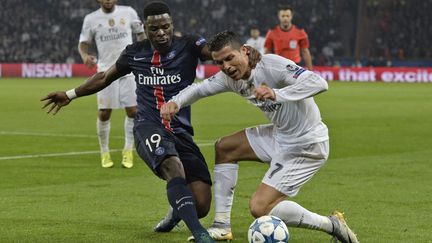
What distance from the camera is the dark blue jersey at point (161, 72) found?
8195 millimetres

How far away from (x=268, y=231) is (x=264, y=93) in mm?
943

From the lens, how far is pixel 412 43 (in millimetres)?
48938

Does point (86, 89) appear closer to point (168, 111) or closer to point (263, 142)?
point (168, 111)

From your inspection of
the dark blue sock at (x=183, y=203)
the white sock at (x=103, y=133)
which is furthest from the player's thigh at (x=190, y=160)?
the white sock at (x=103, y=133)

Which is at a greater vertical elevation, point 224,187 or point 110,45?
point 224,187

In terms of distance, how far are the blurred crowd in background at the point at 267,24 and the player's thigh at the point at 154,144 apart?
39947 mm

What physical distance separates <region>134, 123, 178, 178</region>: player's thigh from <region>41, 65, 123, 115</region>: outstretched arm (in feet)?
1.74

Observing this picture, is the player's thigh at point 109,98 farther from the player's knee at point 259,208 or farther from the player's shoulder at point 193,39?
the player's knee at point 259,208

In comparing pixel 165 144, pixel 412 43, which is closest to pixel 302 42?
pixel 165 144

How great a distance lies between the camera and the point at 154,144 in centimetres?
771

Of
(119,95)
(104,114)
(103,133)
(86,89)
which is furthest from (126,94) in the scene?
(86,89)

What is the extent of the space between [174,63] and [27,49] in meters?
42.1

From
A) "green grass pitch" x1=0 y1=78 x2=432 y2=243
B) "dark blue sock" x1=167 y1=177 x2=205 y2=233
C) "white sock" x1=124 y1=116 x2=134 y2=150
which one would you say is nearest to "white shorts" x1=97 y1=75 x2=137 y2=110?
"white sock" x1=124 y1=116 x2=134 y2=150

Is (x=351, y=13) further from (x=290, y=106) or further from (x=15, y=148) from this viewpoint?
(x=290, y=106)
